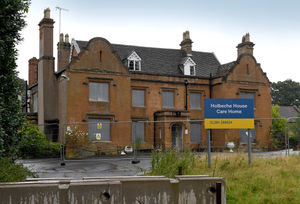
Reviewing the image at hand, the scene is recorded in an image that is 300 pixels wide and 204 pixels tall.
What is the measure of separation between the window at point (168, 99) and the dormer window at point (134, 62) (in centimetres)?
325

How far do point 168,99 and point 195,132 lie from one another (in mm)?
3866

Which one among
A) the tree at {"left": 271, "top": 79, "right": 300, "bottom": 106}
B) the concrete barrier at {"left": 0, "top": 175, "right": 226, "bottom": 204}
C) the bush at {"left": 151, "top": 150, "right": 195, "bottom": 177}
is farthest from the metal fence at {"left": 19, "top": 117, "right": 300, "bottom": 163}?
the tree at {"left": 271, "top": 79, "right": 300, "bottom": 106}

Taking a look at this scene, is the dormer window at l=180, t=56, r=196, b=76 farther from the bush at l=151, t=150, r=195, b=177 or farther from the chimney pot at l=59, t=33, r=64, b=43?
the bush at l=151, t=150, r=195, b=177

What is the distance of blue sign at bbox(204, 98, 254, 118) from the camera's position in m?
13.7

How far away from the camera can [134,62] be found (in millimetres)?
34188

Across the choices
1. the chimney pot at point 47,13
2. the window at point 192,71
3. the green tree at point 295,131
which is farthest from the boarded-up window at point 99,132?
the green tree at point 295,131

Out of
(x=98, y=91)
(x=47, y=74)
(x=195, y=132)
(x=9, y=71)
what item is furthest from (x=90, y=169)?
(x=195, y=132)

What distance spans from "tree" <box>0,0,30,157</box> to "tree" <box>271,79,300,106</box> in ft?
235

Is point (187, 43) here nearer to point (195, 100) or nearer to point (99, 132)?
point (195, 100)

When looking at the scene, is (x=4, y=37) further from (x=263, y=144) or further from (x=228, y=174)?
(x=263, y=144)

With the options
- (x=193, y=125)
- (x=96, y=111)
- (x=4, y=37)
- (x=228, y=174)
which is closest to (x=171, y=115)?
(x=193, y=125)

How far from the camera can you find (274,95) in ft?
255

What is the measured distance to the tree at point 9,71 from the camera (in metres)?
10.1

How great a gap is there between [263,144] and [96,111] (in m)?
14.5
